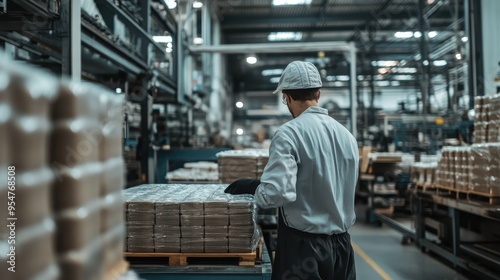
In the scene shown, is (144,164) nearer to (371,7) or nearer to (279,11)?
(279,11)

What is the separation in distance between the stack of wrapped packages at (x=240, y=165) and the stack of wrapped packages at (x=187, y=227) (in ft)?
5.98

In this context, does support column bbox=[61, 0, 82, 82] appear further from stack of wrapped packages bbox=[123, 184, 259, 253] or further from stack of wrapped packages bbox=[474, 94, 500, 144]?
stack of wrapped packages bbox=[474, 94, 500, 144]

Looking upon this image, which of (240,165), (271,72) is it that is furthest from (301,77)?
(271,72)

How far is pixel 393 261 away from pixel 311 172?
A: 427cm

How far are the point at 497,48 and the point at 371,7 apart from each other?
8843 mm

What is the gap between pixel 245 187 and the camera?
283cm

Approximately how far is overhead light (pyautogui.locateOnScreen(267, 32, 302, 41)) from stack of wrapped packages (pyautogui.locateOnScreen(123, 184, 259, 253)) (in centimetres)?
1620

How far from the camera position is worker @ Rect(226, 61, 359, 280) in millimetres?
2283

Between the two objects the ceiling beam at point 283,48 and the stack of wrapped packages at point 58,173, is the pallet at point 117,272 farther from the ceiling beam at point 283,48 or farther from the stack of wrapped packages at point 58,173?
the ceiling beam at point 283,48

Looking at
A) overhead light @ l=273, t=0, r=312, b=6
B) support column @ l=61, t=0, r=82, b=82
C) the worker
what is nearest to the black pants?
the worker

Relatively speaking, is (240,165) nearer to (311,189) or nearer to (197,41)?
(311,189)

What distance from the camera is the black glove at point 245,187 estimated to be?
2.79m

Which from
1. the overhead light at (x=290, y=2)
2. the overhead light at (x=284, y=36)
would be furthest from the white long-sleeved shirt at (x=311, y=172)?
the overhead light at (x=284, y=36)

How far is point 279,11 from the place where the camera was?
15.4 meters
